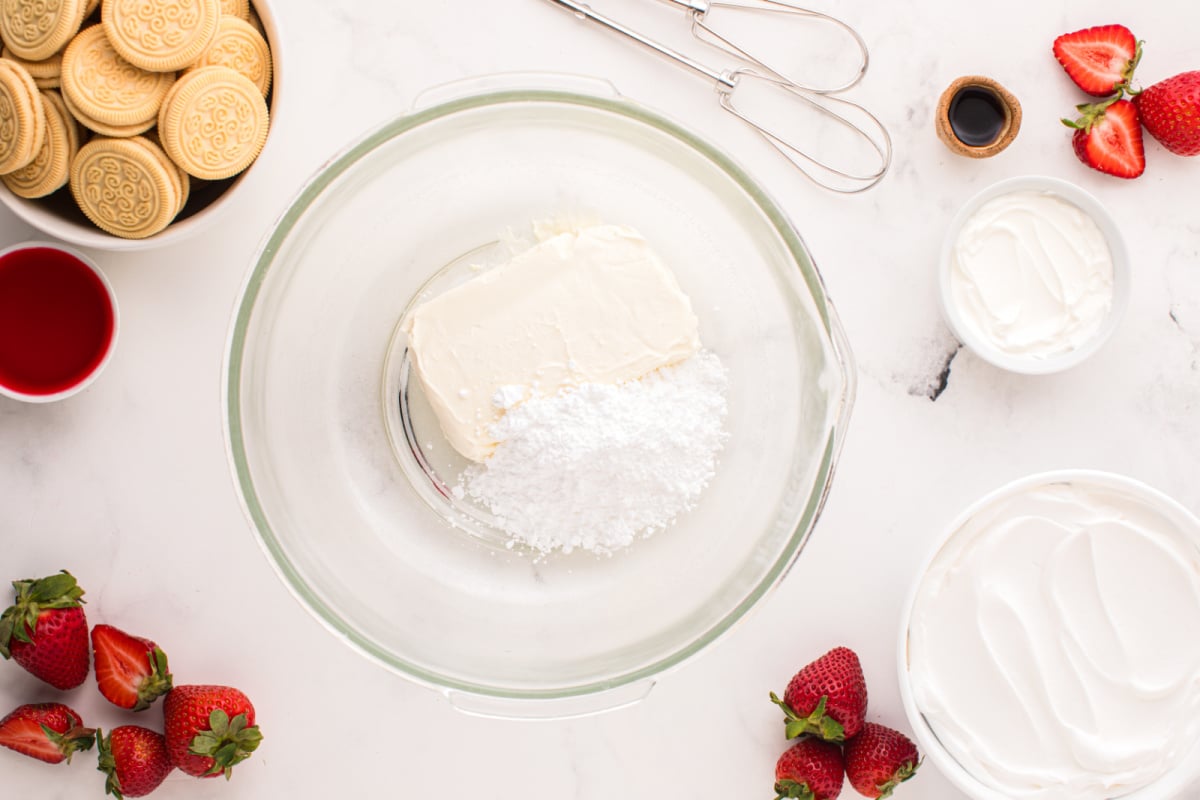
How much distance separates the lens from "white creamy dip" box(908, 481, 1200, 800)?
1354 mm

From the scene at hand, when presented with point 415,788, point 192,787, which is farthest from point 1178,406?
point 192,787

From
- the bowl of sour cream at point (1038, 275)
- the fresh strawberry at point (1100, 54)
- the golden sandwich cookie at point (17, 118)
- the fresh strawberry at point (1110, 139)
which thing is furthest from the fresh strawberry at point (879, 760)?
the golden sandwich cookie at point (17, 118)

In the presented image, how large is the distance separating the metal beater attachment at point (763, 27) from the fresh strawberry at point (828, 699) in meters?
0.84

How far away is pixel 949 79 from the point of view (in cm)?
143

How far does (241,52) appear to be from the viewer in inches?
47.0

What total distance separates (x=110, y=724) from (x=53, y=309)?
60 centimetres

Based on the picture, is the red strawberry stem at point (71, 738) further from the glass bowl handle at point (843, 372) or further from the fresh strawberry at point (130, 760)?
the glass bowl handle at point (843, 372)

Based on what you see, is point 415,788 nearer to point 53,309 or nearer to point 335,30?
point 53,309

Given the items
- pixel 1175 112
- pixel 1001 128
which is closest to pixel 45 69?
pixel 1001 128

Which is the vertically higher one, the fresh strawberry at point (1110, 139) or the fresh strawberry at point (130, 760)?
the fresh strawberry at point (1110, 139)

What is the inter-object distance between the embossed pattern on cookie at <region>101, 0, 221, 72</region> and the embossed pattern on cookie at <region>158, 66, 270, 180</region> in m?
0.03

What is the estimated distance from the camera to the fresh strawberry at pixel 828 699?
1.33 meters

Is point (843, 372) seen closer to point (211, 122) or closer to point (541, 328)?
point (541, 328)

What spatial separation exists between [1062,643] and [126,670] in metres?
1.32
